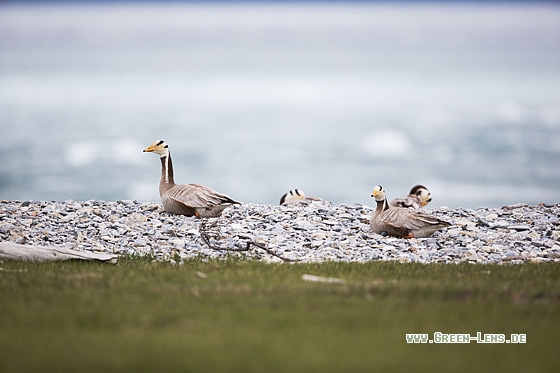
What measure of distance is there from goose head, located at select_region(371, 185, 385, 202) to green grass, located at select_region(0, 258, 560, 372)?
15.3 feet

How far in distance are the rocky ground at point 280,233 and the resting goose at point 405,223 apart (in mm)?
180

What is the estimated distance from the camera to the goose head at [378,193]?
650 inches

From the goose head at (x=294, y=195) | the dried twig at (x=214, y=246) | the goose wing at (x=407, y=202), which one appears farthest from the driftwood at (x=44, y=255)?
the goose head at (x=294, y=195)

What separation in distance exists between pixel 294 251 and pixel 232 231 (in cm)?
175

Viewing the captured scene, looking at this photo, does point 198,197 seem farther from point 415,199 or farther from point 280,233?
point 415,199

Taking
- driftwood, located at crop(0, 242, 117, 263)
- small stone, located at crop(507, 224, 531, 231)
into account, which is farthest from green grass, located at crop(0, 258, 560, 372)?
small stone, located at crop(507, 224, 531, 231)

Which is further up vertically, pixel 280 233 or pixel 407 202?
pixel 407 202

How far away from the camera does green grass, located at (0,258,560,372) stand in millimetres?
6859

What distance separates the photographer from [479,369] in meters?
6.79

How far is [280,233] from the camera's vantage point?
15.7 m

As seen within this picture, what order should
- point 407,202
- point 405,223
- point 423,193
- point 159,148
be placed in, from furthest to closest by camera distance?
point 423,193 → point 407,202 → point 159,148 → point 405,223

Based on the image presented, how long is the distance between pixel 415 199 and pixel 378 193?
13.9 ft

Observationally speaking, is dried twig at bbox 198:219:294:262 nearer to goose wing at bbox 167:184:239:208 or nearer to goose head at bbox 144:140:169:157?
goose wing at bbox 167:184:239:208

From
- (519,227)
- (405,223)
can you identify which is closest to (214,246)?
(405,223)
